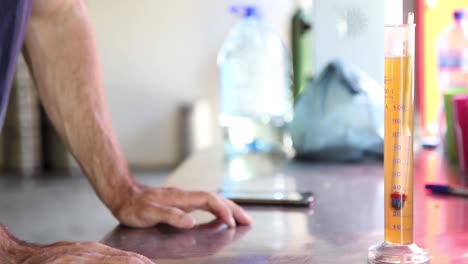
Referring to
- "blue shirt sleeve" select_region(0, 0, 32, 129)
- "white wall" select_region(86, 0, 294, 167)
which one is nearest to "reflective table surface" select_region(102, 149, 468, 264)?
"blue shirt sleeve" select_region(0, 0, 32, 129)

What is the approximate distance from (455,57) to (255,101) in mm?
545

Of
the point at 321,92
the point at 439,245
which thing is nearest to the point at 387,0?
the point at 321,92

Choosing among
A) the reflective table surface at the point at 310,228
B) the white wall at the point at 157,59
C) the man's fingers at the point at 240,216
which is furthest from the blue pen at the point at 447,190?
the white wall at the point at 157,59

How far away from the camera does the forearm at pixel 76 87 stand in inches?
48.1

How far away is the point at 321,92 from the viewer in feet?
6.02

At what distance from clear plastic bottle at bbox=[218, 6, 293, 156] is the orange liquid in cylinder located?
117 cm

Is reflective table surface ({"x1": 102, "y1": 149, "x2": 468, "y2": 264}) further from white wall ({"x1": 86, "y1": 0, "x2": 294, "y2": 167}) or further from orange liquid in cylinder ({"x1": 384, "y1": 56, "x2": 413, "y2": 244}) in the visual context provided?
white wall ({"x1": 86, "y1": 0, "x2": 294, "y2": 167})

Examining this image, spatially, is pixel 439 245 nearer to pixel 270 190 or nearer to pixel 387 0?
pixel 270 190

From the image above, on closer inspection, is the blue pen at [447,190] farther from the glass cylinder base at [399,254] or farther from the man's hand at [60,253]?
the man's hand at [60,253]

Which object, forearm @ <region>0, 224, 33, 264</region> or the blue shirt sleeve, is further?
the blue shirt sleeve

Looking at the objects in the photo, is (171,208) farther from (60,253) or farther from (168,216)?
(60,253)

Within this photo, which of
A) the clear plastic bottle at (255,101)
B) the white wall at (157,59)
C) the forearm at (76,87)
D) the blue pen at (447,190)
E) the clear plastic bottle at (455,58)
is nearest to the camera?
the forearm at (76,87)

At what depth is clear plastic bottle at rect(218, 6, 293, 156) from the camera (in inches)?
83.4

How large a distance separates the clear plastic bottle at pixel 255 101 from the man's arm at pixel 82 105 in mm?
819
